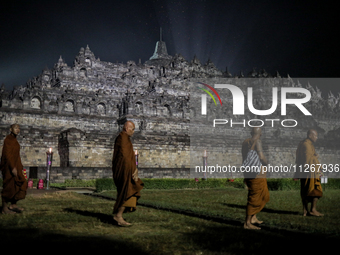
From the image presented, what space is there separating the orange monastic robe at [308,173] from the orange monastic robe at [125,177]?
4356mm

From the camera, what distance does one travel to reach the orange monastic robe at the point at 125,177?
739 cm

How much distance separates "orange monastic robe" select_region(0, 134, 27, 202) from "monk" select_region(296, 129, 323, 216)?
289 inches

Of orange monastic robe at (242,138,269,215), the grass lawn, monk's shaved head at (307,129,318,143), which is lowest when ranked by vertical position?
the grass lawn

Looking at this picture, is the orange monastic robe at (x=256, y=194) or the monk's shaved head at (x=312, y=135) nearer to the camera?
the orange monastic robe at (x=256, y=194)

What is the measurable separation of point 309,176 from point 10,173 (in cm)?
768

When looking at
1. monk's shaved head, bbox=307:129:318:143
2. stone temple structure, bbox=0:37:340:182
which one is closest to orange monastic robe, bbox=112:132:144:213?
monk's shaved head, bbox=307:129:318:143

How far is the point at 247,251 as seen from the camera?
5.37 metres

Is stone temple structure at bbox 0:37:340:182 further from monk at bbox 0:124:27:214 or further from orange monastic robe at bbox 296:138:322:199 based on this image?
orange monastic robe at bbox 296:138:322:199

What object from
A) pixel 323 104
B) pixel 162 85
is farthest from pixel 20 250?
pixel 323 104

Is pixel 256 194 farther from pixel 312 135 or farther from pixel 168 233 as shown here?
pixel 312 135

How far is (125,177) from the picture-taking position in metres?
7.43

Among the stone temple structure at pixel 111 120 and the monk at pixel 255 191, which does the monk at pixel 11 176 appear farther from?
the stone temple structure at pixel 111 120

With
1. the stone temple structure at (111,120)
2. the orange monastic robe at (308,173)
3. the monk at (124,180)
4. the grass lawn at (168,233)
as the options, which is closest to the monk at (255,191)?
the grass lawn at (168,233)

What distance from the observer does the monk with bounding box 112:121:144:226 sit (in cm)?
738
